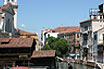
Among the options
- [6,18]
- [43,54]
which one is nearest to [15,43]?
[43,54]

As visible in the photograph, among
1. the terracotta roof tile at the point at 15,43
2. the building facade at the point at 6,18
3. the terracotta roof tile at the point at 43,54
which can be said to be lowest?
the terracotta roof tile at the point at 43,54

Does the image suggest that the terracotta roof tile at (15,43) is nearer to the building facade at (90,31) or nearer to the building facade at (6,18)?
the building facade at (6,18)

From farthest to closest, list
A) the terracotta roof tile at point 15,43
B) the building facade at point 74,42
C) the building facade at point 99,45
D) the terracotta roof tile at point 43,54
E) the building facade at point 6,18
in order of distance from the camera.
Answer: the building facade at point 74,42, the building facade at point 6,18, the building facade at point 99,45, the terracotta roof tile at point 15,43, the terracotta roof tile at point 43,54

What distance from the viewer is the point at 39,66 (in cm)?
3406

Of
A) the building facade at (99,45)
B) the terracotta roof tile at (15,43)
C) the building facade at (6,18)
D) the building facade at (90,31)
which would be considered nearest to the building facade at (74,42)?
the building facade at (90,31)

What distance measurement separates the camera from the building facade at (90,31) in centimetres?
6159

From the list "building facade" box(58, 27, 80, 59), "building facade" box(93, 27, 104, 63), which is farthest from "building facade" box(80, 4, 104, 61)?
"building facade" box(58, 27, 80, 59)

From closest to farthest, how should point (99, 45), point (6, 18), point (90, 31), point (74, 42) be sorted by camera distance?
point (99, 45) < point (90, 31) < point (6, 18) < point (74, 42)

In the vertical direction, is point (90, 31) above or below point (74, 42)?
above

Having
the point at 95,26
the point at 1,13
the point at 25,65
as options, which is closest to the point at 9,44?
the point at 25,65

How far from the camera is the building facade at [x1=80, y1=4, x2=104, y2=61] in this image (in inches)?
2425

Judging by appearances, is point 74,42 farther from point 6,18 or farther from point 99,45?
point 99,45

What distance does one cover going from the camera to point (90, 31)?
204 feet

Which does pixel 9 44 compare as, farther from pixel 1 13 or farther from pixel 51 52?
pixel 1 13
